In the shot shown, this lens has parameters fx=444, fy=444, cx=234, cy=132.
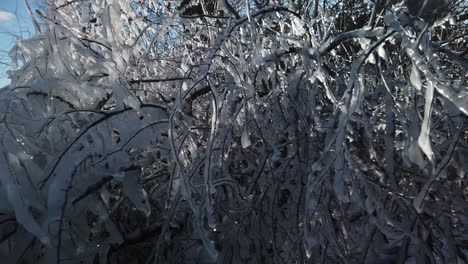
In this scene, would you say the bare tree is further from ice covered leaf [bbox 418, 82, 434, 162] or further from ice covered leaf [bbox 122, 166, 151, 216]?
ice covered leaf [bbox 418, 82, 434, 162]

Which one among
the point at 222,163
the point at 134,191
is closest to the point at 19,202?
the point at 134,191

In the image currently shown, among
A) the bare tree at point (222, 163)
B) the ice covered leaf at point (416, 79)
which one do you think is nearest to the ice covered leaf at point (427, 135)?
the ice covered leaf at point (416, 79)

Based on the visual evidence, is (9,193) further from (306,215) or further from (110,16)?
(306,215)

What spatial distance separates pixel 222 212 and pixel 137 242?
0.33 metres

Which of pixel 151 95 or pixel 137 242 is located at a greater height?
pixel 151 95

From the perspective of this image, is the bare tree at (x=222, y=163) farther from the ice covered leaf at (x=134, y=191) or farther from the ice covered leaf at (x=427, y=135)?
the ice covered leaf at (x=427, y=135)

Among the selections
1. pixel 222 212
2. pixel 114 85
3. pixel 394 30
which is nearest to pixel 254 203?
pixel 222 212

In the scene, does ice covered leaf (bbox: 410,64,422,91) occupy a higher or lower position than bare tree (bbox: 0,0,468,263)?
higher

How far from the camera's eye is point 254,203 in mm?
1520

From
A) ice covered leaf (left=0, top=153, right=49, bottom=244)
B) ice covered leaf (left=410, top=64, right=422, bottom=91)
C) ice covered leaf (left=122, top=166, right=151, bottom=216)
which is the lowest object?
ice covered leaf (left=122, top=166, right=151, bottom=216)

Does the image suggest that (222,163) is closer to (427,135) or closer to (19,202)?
(19,202)

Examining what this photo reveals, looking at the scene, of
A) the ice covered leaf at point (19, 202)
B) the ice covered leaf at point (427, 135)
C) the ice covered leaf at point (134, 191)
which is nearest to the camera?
the ice covered leaf at point (427, 135)

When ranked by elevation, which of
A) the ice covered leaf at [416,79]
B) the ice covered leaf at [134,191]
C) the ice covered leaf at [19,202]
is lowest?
the ice covered leaf at [134,191]

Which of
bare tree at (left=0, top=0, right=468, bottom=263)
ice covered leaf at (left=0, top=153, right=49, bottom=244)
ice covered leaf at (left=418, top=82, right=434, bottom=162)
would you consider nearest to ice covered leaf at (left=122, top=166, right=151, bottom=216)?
bare tree at (left=0, top=0, right=468, bottom=263)
